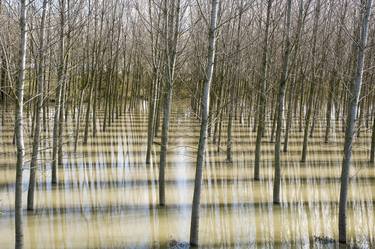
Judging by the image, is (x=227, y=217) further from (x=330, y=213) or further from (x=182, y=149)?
(x=182, y=149)

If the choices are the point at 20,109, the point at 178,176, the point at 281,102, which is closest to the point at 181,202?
the point at 178,176

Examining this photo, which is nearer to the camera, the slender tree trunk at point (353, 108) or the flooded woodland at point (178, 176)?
the slender tree trunk at point (353, 108)

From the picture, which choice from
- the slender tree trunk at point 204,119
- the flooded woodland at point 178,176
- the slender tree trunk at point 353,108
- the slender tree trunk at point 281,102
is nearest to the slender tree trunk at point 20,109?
the flooded woodland at point 178,176

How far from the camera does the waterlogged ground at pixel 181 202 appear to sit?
7332 mm

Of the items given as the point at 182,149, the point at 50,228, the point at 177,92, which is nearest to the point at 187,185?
the point at 50,228

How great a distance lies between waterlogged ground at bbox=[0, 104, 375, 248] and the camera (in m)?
7.33

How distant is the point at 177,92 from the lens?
32062mm

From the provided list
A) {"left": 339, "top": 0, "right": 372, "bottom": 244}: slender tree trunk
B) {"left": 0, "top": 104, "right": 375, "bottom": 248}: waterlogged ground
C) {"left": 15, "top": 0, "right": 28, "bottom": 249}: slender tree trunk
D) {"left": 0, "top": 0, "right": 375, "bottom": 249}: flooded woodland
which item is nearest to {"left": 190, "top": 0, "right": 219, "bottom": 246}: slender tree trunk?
{"left": 0, "top": 0, "right": 375, "bottom": 249}: flooded woodland

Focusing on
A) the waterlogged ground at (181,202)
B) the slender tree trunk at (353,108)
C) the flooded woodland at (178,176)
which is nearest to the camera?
the slender tree trunk at (353,108)

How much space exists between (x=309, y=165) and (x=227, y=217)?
18.4 ft

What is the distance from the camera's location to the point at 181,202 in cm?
934

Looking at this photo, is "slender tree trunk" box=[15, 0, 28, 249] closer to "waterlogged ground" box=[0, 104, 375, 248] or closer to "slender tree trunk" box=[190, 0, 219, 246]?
"waterlogged ground" box=[0, 104, 375, 248]

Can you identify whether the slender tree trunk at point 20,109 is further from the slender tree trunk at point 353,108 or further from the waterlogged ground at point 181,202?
the slender tree trunk at point 353,108

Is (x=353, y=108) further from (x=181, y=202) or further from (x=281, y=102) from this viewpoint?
(x=181, y=202)
